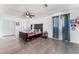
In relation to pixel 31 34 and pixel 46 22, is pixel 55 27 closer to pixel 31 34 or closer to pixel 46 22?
pixel 46 22

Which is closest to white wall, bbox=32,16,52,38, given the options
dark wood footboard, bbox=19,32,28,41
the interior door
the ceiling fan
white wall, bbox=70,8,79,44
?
the ceiling fan

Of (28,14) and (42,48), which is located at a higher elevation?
(28,14)

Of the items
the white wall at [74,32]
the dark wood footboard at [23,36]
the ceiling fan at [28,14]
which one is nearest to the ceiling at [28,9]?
the ceiling fan at [28,14]

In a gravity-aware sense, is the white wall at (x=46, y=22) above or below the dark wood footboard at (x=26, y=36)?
above

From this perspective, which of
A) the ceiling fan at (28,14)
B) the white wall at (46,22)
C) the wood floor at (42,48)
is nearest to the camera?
the wood floor at (42,48)

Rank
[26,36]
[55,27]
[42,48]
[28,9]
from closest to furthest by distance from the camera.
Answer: [28,9], [42,48], [55,27], [26,36]

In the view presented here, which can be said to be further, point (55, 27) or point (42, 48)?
point (55, 27)

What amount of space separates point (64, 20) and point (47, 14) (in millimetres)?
1251

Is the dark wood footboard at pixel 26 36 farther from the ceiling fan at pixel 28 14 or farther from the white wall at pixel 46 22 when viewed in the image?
the ceiling fan at pixel 28 14

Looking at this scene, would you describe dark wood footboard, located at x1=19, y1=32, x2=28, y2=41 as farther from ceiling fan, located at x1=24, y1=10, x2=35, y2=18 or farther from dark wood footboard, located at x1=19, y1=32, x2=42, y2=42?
ceiling fan, located at x1=24, y1=10, x2=35, y2=18

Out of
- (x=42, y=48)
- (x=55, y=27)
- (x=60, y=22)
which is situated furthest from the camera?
(x=60, y=22)

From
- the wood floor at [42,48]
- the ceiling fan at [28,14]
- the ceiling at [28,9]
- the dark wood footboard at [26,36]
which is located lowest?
the wood floor at [42,48]

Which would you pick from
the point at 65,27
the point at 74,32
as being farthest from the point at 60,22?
the point at 74,32

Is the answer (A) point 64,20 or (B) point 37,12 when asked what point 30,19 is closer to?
(B) point 37,12
